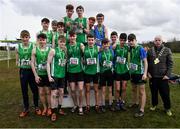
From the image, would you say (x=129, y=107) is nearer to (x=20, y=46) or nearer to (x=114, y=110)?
(x=114, y=110)

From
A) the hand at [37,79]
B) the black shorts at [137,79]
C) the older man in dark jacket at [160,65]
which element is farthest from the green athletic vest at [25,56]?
the older man in dark jacket at [160,65]

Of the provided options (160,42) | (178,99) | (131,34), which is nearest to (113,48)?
(131,34)

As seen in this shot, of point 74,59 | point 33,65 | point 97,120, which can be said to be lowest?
point 97,120

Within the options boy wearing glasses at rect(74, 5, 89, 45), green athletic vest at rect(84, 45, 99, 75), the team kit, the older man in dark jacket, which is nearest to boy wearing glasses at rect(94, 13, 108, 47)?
the team kit

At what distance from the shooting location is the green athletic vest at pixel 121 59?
730 cm

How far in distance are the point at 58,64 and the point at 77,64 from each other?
0.47 meters

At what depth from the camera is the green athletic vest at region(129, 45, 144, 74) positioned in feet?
23.1

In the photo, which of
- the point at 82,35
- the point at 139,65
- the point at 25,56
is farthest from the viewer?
the point at 82,35

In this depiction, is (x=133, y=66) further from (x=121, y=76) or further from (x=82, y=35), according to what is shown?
(x=82, y=35)

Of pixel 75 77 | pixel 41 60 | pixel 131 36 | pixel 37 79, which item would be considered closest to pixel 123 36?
pixel 131 36

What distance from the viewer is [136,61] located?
280 inches

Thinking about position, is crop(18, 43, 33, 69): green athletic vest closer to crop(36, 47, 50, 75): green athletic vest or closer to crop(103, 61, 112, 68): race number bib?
crop(36, 47, 50, 75): green athletic vest

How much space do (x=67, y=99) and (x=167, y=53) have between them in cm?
286

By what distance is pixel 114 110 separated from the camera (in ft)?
24.5
